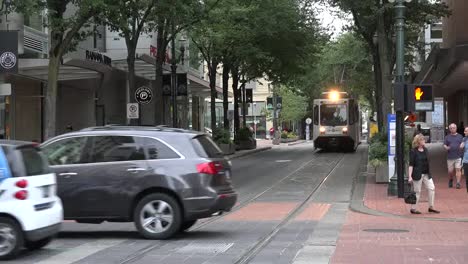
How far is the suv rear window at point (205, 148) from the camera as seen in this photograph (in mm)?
10945

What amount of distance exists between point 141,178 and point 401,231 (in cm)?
469

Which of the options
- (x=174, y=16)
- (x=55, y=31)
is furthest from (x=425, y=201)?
(x=55, y=31)

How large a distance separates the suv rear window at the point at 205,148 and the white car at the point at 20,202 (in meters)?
2.70

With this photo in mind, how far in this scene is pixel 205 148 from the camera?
36.5 feet

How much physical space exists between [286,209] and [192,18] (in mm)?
10956

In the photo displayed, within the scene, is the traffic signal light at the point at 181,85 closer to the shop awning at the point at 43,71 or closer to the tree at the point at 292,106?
the shop awning at the point at 43,71

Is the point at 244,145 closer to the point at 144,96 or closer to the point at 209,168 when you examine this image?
the point at 144,96

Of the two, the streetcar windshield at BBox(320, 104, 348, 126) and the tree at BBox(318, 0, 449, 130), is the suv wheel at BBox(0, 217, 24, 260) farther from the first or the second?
the streetcar windshield at BBox(320, 104, 348, 126)

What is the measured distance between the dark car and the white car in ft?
5.41

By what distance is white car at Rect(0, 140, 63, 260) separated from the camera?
890 centimetres

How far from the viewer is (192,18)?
24.1 m

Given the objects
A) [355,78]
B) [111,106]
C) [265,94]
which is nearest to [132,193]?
[111,106]

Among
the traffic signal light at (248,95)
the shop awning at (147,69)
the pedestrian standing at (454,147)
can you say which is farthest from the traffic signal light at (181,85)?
the traffic signal light at (248,95)

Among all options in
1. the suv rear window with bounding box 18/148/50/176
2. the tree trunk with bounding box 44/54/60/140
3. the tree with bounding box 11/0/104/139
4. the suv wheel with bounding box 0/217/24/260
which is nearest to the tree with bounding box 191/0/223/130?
the tree with bounding box 11/0/104/139
